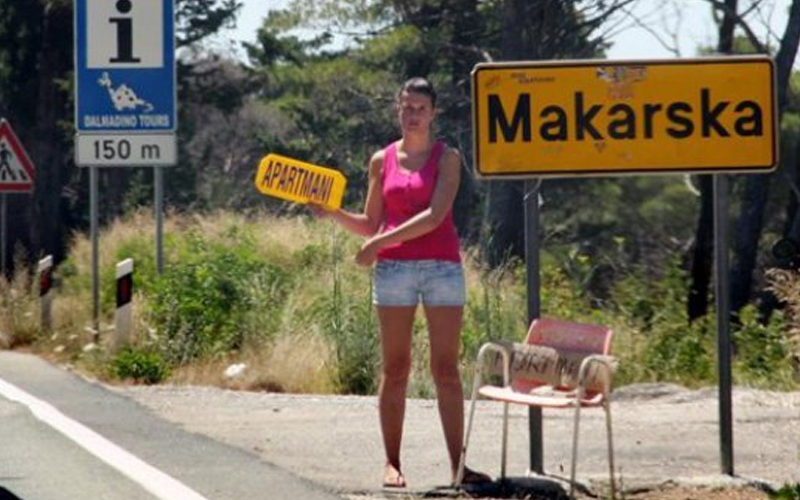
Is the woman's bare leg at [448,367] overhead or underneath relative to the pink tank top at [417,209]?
underneath

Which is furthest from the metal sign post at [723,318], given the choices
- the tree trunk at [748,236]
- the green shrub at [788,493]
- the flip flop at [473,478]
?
the tree trunk at [748,236]

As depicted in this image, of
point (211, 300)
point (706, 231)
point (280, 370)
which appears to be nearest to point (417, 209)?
point (280, 370)

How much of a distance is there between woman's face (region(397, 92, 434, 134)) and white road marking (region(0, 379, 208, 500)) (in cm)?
202

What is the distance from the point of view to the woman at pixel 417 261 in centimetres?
1029

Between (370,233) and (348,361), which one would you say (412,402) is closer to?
(348,361)

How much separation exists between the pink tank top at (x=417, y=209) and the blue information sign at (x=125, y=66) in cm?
911

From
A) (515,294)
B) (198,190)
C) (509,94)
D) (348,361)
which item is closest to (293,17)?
(198,190)

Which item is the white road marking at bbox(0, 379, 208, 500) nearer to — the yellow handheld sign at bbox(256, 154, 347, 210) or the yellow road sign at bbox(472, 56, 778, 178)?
the yellow handheld sign at bbox(256, 154, 347, 210)

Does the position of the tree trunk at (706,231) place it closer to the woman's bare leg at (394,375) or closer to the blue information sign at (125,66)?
the blue information sign at (125,66)

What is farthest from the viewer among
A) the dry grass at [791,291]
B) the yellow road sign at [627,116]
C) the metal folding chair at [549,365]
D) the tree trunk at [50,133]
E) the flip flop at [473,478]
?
the tree trunk at [50,133]

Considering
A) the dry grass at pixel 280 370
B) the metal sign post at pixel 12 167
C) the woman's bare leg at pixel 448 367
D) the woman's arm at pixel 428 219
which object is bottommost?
the dry grass at pixel 280 370

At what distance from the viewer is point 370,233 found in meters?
10.6

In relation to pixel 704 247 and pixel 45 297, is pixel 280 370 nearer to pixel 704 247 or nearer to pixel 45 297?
pixel 45 297

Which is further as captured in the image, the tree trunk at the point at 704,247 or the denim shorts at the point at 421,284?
the tree trunk at the point at 704,247
